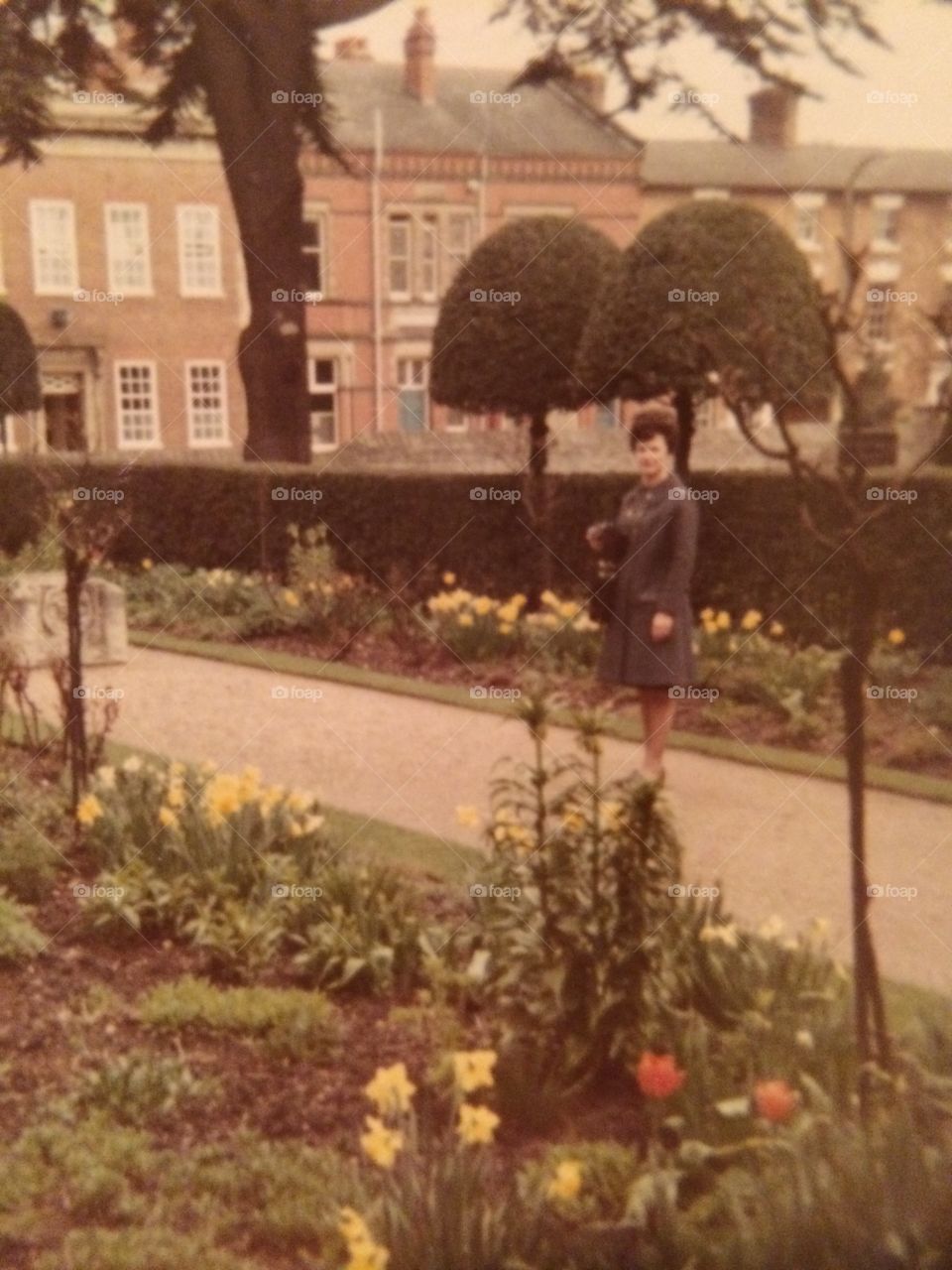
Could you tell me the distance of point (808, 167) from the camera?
2.76 m

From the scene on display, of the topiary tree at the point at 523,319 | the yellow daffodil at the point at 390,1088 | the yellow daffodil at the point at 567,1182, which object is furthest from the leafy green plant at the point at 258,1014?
the topiary tree at the point at 523,319

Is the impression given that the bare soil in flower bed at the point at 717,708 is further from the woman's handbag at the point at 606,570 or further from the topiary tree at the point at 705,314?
the topiary tree at the point at 705,314

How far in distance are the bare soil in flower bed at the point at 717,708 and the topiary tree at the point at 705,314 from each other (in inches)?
23.6

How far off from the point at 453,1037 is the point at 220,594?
1806 mm

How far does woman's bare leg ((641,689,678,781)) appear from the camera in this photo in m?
3.15

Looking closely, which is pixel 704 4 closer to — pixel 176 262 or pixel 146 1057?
pixel 176 262

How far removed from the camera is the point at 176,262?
3156 millimetres

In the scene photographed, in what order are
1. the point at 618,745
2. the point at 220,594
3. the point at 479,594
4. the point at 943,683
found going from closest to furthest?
the point at 943,683, the point at 618,745, the point at 479,594, the point at 220,594

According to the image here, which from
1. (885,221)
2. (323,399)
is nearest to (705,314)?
(885,221)

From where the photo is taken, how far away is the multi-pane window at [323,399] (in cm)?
312

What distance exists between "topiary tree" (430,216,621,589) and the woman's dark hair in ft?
0.63

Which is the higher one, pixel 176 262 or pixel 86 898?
pixel 176 262

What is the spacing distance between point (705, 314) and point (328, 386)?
909 millimetres

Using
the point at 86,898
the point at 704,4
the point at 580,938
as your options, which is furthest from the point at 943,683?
the point at 86,898
